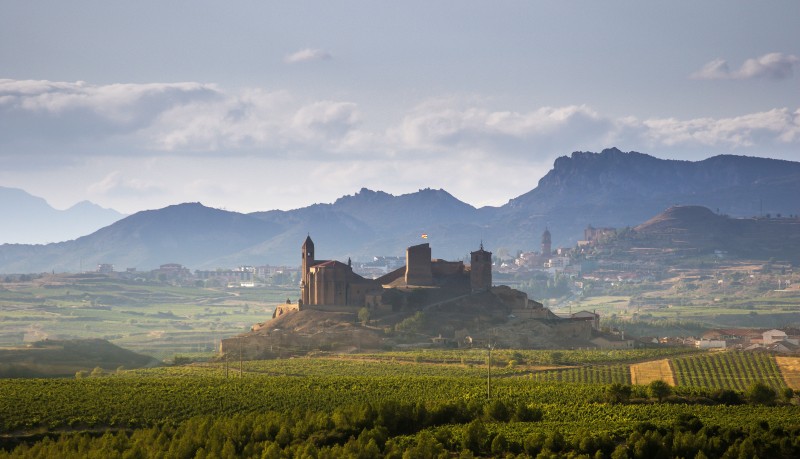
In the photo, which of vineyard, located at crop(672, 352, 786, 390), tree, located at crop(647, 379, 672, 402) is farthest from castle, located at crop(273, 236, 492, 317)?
tree, located at crop(647, 379, 672, 402)

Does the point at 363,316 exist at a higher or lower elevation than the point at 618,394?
higher

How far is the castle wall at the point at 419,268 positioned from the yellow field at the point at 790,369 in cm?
4973

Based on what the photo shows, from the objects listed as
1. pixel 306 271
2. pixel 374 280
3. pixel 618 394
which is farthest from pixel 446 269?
pixel 618 394

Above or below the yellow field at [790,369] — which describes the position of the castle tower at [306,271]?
above

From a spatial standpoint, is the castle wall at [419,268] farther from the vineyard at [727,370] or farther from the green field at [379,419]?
the green field at [379,419]

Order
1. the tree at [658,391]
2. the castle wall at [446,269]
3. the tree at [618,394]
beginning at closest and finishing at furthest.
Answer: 1. the tree at [618,394]
2. the tree at [658,391]
3. the castle wall at [446,269]

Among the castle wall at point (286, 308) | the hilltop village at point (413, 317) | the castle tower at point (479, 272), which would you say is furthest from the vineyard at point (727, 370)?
the castle wall at point (286, 308)

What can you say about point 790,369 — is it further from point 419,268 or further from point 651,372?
point 419,268

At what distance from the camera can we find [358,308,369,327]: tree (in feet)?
454

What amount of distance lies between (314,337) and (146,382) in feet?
143

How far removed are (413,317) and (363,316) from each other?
20.3 feet

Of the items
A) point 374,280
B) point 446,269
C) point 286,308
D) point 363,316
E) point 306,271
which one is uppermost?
point 446,269

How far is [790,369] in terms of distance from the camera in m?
107

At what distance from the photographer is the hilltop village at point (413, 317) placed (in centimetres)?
13225
